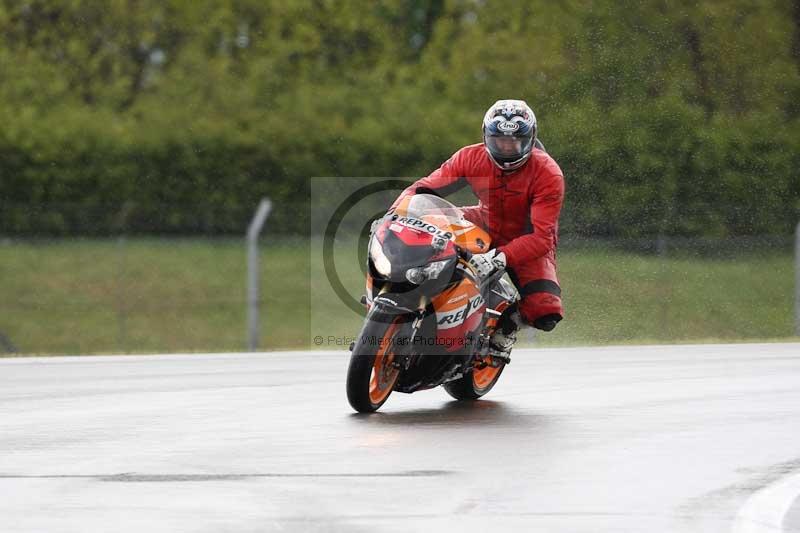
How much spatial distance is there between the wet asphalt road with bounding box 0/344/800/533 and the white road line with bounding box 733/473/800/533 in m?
0.06

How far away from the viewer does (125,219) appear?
26.1m

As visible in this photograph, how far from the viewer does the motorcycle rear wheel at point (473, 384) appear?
10883 millimetres

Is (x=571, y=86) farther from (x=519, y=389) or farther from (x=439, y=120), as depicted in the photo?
(x=519, y=389)

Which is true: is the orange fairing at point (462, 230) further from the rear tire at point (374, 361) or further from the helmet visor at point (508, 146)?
the rear tire at point (374, 361)

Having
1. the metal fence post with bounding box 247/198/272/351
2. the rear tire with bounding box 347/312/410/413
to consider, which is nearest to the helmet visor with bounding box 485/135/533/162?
the rear tire with bounding box 347/312/410/413

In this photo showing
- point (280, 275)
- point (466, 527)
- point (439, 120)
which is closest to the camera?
point (466, 527)

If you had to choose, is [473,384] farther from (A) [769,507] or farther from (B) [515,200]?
(A) [769,507]

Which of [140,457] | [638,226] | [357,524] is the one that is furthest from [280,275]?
[357,524]

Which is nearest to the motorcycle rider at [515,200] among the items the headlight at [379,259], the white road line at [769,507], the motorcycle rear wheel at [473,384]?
the motorcycle rear wheel at [473,384]

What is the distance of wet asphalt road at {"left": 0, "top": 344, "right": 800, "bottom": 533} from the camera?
6543 mm

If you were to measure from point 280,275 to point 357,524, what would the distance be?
59.8ft

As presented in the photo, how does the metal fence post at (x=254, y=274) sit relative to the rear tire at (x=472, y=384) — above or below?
below

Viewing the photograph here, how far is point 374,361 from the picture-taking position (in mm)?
9547

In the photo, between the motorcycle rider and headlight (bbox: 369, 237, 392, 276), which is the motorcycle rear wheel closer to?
the motorcycle rider
